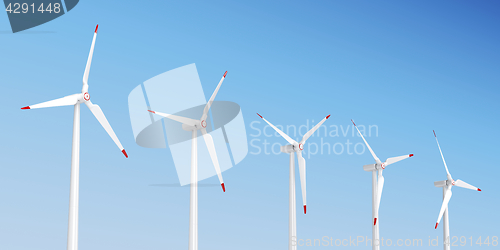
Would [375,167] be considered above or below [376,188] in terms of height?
above

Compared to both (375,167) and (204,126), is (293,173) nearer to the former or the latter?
(204,126)

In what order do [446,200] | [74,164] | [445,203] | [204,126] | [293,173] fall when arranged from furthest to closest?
1. [446,200]
2. [445,203]
3. [293,173]
4. [204,126]
5. [74,164]

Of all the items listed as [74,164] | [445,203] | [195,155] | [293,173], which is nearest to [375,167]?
[445,203]

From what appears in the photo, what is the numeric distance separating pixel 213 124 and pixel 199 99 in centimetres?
275

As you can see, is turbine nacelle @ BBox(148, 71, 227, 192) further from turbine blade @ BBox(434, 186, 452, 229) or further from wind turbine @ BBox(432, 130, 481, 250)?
wind turbine @ BBox(432, 130, 481, 250)

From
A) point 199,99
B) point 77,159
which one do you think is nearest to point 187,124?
point 199,99

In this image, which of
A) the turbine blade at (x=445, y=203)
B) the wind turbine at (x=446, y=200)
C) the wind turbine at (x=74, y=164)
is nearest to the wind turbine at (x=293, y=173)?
the wind turbine at (x=74, y=164)

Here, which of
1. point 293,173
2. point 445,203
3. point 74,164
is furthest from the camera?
point 445,203

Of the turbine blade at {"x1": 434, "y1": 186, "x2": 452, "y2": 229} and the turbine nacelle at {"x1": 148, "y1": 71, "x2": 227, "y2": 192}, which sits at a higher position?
the turbine nacelle at {"x1": 148, "y1": 71, "x2": 227, "y2": 192}

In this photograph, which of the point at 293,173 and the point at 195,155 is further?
the point at 293,173

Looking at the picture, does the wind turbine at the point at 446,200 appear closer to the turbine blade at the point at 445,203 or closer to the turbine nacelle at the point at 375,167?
the turbine blade at the point at 445,203

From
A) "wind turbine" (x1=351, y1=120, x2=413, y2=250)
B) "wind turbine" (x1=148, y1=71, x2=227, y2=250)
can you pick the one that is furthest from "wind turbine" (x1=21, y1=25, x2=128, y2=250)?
"wind turbine" (x1=351, y1=120, x2=413, y2=250)

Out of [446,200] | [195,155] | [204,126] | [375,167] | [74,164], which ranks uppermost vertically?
[204,126]

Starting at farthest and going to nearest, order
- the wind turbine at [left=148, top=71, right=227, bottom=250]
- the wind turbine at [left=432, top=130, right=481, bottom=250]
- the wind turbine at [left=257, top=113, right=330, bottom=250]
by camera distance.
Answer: the wind turbine at [left=432, top=130, right=481, bottom=250], the wind turbine at [left=257, top=113, right=330, bottom=250], the wind turbine at [left=148, top=71, right=227, bottom=250]
